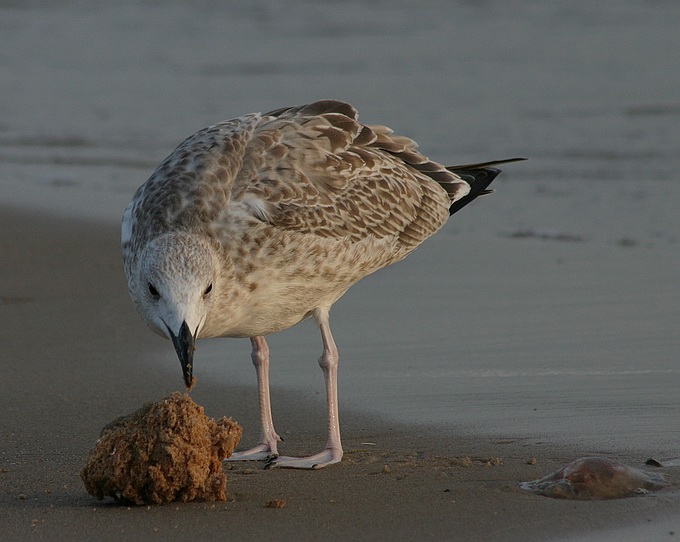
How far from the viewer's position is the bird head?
199 inches

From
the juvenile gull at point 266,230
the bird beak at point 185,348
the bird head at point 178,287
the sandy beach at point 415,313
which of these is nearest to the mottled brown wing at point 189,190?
the juvenile gull at point 266,230

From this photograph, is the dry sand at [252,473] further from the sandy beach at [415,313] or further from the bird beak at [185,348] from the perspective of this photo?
the bird beak at [185,348]

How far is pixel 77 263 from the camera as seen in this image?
932cm

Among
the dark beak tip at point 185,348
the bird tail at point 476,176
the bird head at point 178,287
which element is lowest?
the dark beak tip at point 185,348

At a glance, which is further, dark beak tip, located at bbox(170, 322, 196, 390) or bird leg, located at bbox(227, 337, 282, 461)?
bird leg, located at bbox(227, 337, 282, 461)

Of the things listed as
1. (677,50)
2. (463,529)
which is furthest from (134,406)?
(677,50)

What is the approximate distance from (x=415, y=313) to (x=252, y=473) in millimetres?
2700

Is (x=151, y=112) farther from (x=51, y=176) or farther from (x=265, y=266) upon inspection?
(x=265, y=266)

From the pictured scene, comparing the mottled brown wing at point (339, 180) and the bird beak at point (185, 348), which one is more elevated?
the mottled brown wing at point (339, 180)

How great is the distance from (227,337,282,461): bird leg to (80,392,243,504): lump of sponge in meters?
0.85

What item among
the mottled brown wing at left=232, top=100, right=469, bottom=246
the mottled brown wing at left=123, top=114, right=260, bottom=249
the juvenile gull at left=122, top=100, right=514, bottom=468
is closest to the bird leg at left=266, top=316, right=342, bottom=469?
the juvenile gull at left=122, top=100, right=514, bottom=468

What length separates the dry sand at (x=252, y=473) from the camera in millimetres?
4543

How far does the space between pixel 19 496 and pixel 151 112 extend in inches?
434

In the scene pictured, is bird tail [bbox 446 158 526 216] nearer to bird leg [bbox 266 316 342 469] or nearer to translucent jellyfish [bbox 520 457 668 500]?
bird leg [bbox 266 316 342 469]
